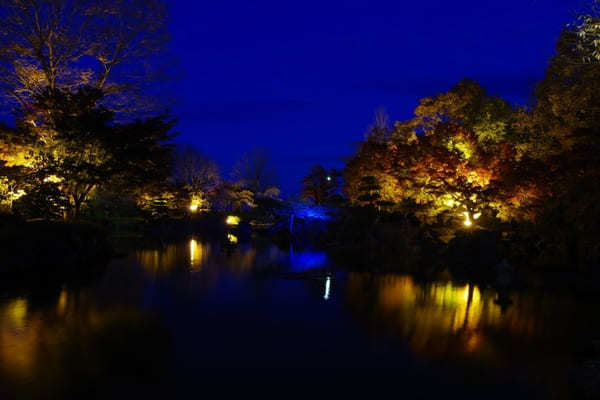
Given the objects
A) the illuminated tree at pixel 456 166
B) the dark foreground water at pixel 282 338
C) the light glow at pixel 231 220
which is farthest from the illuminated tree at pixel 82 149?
the light glow at pixel 231 220

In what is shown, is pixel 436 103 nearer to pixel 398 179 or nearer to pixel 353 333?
pixel 398 179

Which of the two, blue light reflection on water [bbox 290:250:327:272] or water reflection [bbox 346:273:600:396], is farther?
blue light reflection on water [bbox 290:250:327:272]

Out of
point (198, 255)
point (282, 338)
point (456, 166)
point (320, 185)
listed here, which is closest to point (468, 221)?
point (456, 166)

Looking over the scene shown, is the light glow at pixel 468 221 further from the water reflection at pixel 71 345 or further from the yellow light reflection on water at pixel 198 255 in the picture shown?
the water reflection at pixel 71 345

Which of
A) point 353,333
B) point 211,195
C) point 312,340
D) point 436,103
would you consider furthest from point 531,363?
point 211,195

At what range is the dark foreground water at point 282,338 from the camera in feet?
17.1

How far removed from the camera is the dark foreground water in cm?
522

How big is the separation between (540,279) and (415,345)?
8209 mm

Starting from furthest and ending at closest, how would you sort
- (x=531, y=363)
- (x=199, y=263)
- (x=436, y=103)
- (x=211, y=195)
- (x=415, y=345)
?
(x=211, y=195) < (x=436, y=103) < (x=199, y=263) < (x=415, y=345) < (x=531, y=363)

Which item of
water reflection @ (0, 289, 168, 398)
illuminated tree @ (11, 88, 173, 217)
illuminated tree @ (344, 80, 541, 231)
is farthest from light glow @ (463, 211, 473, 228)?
water reflection @ (0, 289, 168, 398)

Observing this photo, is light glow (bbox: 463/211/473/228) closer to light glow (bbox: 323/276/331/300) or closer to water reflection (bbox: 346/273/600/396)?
water reflection (bbox: 346/273/600/396)

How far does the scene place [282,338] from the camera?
6.87 metres

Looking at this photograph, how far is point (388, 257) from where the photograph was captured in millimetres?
16844

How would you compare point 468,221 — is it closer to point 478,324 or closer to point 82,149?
point 478,324
